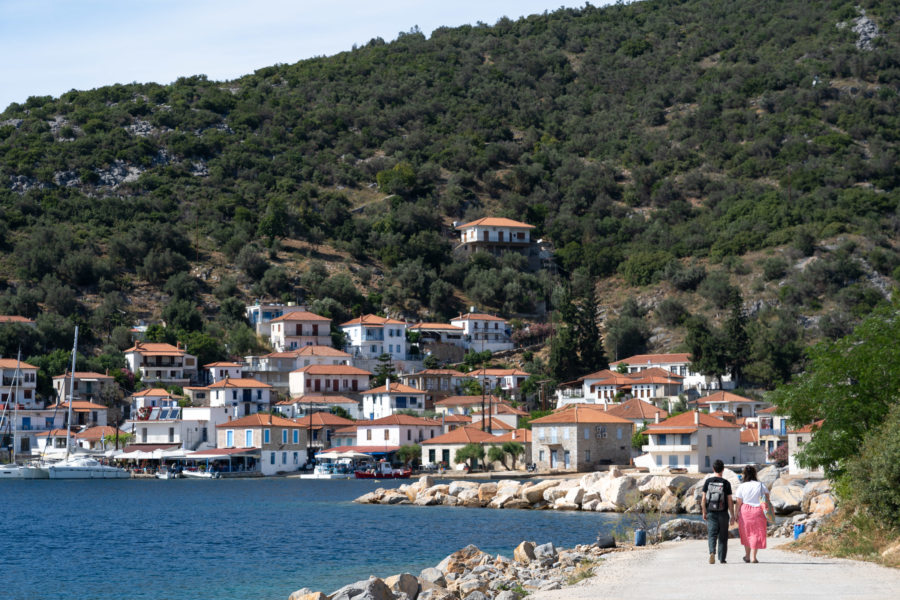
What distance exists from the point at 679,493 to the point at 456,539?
37.7 feet

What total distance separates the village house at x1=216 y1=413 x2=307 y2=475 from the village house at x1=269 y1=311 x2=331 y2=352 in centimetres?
1725

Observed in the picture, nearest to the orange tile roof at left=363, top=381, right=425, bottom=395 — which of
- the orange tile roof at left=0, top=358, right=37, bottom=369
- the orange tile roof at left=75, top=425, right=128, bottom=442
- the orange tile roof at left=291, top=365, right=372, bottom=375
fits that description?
the orange tile roof at left=291, top=365, right=372, bottom=375

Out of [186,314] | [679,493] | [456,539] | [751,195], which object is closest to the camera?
[456,539]

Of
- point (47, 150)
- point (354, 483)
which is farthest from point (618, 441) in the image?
point (47, 150)

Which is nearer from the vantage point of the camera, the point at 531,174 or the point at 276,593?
the point at 276,593

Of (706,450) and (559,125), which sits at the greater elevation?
(559,125)

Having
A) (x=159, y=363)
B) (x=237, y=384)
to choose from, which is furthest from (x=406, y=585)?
(x=159, y=363)

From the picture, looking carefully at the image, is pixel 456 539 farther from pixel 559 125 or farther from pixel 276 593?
pixel 559 125

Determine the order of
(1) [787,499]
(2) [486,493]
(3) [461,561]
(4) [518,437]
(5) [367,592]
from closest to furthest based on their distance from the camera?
1. (5) [367,592]
2. (3) [461,561]
3. (1) [787,499]
4. (2) [486,493]
5. (4) [518,437]

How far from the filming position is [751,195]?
129000 mm

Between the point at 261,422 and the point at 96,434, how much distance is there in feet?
49.1

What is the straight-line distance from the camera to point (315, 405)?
3533 inches

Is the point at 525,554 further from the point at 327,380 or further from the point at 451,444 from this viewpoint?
the point at 327,380

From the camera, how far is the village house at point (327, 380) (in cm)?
9219
